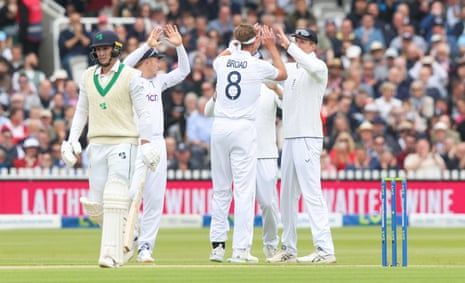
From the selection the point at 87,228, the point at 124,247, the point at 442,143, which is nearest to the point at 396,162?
the point at 442,143

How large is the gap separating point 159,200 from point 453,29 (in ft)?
49.4

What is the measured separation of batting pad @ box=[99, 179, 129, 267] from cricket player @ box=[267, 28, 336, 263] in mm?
2494

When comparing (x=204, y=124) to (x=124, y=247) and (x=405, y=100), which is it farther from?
(x=124, y=247)

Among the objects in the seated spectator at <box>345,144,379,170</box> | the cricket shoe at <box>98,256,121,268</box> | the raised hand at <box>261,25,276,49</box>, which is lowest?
the cricket shoe at <box>98,256,121,268</box>

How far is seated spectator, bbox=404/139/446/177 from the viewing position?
26562 mm

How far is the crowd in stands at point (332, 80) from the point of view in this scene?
26.9 m

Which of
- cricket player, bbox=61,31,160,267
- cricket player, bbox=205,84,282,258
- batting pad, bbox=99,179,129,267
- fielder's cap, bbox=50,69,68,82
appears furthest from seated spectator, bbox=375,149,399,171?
batting pad, bbox=99,179,129,267

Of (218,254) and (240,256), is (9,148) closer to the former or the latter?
(218,254)

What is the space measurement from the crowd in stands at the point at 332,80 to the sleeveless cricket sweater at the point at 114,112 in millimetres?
11788

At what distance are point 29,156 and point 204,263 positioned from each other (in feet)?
37.7

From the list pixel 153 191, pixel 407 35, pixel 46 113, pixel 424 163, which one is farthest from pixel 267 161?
pixel 407 35

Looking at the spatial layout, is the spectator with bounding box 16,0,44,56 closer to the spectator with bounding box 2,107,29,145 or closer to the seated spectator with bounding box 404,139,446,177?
the spectator with bounding box 2,107,29,145

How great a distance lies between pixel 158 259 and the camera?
662 inches

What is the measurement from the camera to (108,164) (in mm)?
14703
